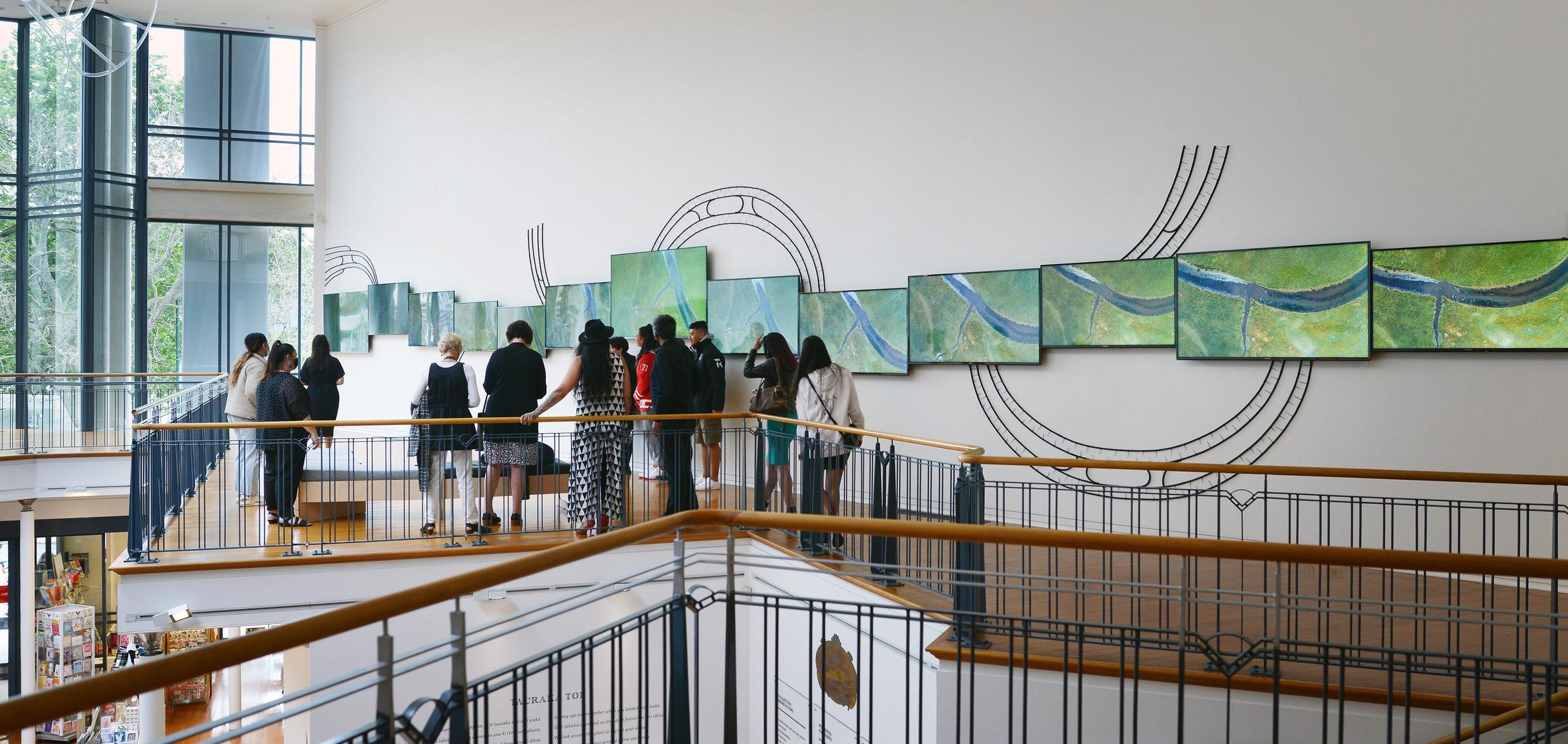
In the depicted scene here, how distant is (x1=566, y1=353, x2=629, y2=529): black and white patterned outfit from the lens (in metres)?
8.47

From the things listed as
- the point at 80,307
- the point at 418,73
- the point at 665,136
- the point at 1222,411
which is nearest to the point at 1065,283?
the point at 1222,411

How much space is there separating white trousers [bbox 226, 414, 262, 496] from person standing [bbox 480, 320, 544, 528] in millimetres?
2431

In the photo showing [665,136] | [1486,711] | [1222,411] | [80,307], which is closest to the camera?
[1486,711]

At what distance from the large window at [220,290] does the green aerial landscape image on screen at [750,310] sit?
12627 mm

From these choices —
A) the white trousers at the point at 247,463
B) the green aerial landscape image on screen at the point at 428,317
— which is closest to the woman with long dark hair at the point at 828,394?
the white trousers at the point at 247,463

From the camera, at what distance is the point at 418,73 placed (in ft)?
54.1

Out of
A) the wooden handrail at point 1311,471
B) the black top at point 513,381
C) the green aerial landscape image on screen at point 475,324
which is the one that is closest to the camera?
the wooden handrail at point 1311,471

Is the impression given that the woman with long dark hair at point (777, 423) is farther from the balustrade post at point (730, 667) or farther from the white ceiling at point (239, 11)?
the white ceiling at point (239, 11)

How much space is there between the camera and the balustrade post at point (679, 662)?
3.59 m

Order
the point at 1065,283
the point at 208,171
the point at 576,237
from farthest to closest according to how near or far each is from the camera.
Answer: the point at 208,171 < the point at 576,237 < the point at 1065,283

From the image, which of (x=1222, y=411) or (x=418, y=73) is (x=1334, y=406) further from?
(x=418, y=73)

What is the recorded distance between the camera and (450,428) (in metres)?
8.64

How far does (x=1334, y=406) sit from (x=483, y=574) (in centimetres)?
698

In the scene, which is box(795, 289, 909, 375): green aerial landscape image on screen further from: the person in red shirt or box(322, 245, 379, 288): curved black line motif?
box(322, 245, 379, 288): curved black line motif
